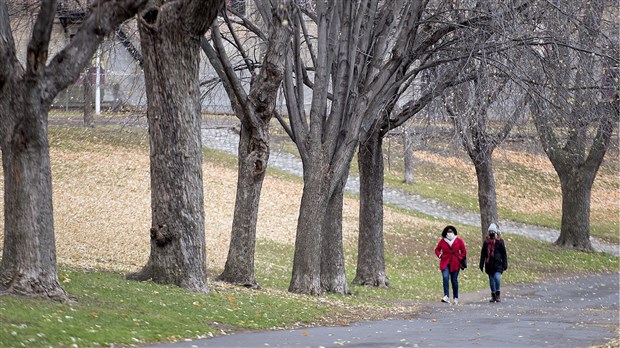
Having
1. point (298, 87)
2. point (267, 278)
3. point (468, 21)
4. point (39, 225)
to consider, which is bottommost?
point (267, 278)

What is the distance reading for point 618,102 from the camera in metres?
25.2

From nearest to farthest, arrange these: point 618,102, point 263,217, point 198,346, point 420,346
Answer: point 198,346 < point 420,346 < point 618,102 < point 263,217

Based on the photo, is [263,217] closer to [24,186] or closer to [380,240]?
[380,240]

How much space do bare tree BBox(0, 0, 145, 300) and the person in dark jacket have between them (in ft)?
36.9

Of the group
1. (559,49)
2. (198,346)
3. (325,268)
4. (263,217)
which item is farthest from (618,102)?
(198,346)

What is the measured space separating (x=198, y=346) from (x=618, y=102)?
16.8 metres

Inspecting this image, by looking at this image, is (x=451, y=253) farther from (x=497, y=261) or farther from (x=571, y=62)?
(x=571, y=62)

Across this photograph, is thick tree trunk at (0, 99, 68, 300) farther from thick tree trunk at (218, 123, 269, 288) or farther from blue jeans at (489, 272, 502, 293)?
blue jeans at (489, 272, 502, 293)

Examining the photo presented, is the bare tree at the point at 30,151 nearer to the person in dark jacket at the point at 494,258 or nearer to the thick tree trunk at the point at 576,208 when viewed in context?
Answer: the person in dark jacket at the point at 494,258

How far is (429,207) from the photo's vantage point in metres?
41.0

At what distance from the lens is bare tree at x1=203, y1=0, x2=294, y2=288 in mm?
16625

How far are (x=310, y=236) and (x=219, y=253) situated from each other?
921cm

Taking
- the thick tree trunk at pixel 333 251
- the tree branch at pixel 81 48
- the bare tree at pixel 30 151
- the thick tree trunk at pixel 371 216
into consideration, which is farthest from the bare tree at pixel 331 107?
the bare tree at pixel 30 151

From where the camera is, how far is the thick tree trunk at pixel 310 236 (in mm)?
18641
